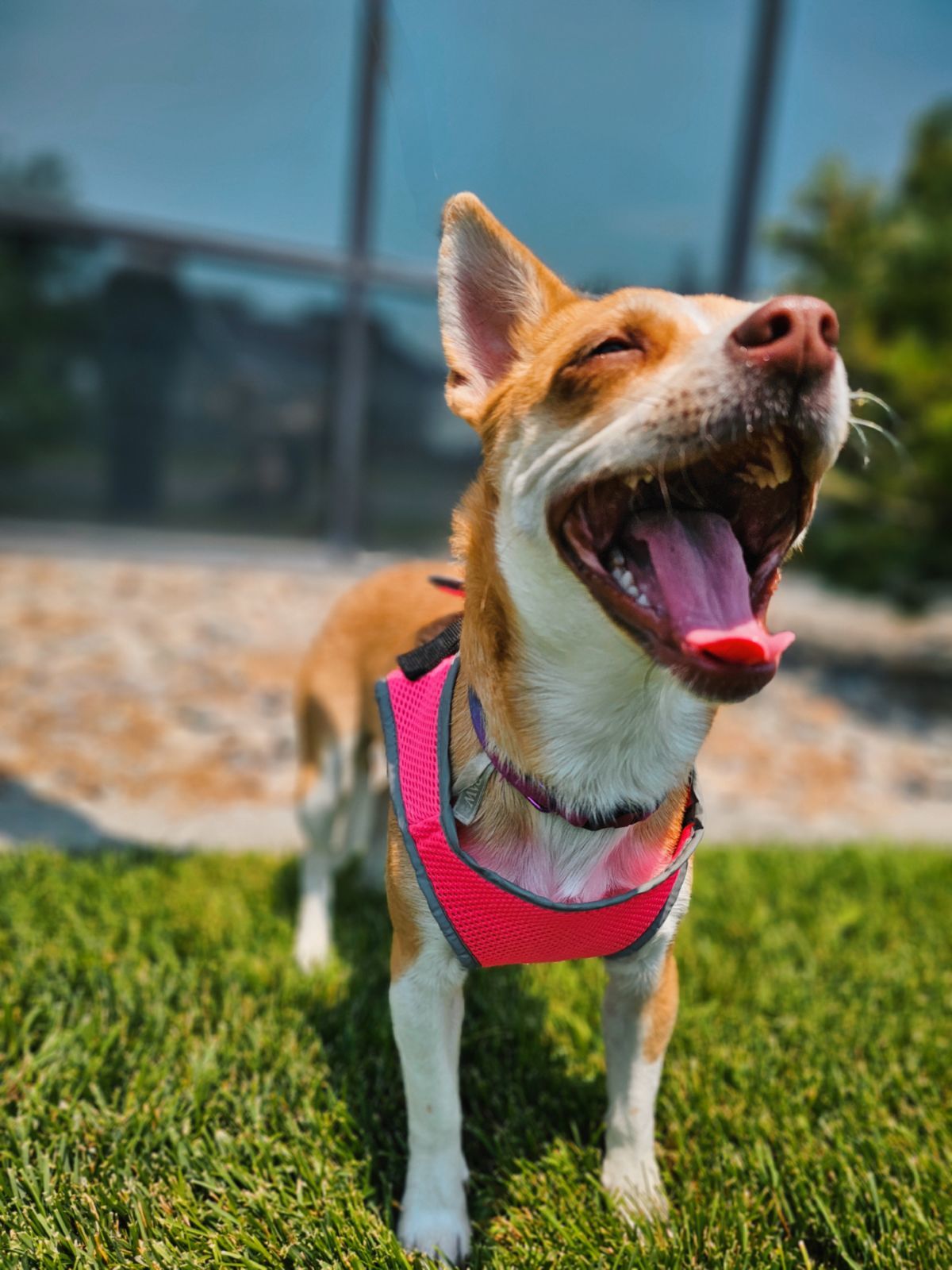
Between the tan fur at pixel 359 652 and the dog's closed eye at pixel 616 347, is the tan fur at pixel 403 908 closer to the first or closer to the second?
the tan fur at pixel 359 652

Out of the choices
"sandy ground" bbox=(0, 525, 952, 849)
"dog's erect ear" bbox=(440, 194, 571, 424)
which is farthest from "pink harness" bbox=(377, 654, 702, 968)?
"sandy ground" bbox=(0, 525, 952, 849)

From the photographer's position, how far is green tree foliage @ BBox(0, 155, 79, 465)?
8.05 metres

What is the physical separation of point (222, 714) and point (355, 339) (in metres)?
4.71

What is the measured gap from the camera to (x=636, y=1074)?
2070 millimetres

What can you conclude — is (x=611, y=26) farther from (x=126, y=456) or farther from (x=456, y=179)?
(x=456, y=179)

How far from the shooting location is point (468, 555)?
1.90 metres

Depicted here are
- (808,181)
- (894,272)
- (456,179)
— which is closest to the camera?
(456,179)

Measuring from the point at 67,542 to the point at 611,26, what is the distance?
673 cm

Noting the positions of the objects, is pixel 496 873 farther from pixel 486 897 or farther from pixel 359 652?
pixel 359 652

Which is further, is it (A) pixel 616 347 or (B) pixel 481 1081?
(B) pixel 481 1081

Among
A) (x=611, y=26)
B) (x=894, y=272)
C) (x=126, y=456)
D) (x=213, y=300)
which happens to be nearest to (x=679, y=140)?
(x=611, y=26)

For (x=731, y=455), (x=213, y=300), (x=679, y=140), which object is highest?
(x=679, y=140)

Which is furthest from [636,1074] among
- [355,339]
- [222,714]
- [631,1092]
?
[355,339]

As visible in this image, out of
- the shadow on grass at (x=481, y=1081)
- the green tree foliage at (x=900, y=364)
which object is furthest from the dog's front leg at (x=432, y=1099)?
the green tree foliage at (x=900, y=364)
